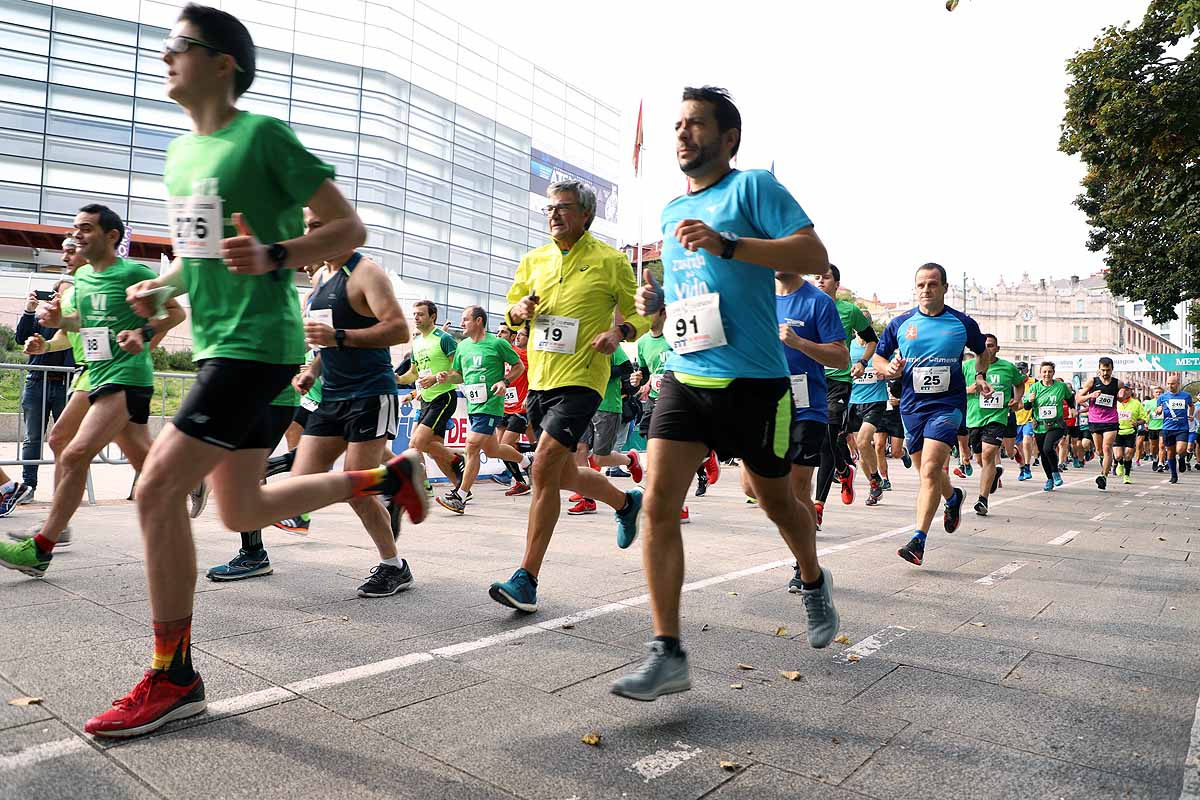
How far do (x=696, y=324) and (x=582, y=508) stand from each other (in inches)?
225

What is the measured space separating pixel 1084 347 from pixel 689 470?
418 feet

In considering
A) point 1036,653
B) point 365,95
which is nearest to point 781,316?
point 1036,653

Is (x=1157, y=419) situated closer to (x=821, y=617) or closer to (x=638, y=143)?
(x=638, y=143)

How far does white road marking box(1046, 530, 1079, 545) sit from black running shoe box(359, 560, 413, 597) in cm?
551

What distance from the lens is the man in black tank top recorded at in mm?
4352

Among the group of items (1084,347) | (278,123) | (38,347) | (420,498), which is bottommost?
(420,498)

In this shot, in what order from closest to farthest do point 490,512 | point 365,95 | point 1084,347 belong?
point 490,512 < point 365,95 < point 1084,347

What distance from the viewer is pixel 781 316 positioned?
531 cm

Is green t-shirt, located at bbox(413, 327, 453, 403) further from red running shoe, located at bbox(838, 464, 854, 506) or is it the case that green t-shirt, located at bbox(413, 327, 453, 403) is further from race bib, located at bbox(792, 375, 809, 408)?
red running shoe, located at bbox(838, 464, 854, 506)

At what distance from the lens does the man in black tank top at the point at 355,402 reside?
4352 millimetres

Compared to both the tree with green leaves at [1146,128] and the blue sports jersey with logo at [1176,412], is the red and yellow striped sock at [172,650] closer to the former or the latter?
the tree with green leaves at [1146,128]

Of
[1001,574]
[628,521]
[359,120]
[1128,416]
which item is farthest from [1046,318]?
[628,521]

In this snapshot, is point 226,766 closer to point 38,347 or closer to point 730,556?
point 730,556

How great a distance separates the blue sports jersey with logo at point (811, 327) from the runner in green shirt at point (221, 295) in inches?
120
